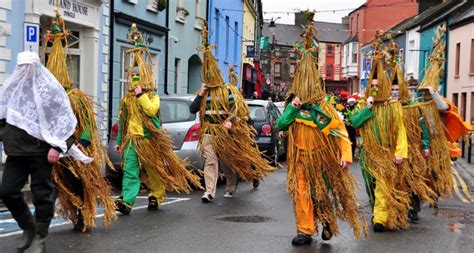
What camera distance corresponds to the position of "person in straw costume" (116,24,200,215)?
28.2 feet

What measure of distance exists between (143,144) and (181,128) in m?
2.44

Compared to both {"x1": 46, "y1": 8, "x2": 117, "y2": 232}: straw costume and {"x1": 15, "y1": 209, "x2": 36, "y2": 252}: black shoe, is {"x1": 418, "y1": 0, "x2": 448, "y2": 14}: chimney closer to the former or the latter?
{"x1": 46, "y1": 8, "x2": 117, "y2": 232}: straw costume

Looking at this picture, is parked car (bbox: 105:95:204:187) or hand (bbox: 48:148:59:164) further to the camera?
parked car (bbox: 105:95:204:187)

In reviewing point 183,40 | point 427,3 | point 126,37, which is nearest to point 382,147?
point 126,37

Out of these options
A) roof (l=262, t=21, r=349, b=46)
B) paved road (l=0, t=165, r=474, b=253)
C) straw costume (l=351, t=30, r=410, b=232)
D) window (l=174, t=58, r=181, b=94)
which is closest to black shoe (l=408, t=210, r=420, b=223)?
paved road (l=0, t=165, r=474, b=253)

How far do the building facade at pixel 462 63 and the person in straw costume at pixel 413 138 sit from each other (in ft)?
74.9

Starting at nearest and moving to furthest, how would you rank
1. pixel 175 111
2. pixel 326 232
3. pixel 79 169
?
pixel 326 232 < pixel 79 169 < pixel 175 111

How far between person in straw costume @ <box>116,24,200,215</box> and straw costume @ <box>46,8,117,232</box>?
118 cm

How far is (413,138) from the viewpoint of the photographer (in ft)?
28.1

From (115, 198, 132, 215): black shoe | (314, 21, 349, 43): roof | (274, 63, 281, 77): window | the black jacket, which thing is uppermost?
(314, 21, 349, 43): roof

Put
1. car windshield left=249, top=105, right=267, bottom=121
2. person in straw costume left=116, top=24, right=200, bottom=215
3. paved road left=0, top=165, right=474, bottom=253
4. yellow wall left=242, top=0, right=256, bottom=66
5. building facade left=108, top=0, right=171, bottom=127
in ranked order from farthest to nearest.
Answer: yellow wall left=242, top=0, right=256, bottom=66, building facade left=108, top=0, right=171, bottom=127, car windshield left=249, top=105, right=267, bottom=121, person in straw costume left=116, top=24, right=200, bottom=215, paved road left=0, top=165, right=474, bottom=253

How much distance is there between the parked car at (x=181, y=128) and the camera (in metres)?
11.1

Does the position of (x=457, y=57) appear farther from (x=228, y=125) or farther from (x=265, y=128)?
(x=228, y=125)

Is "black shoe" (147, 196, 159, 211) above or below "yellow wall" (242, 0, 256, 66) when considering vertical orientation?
below
